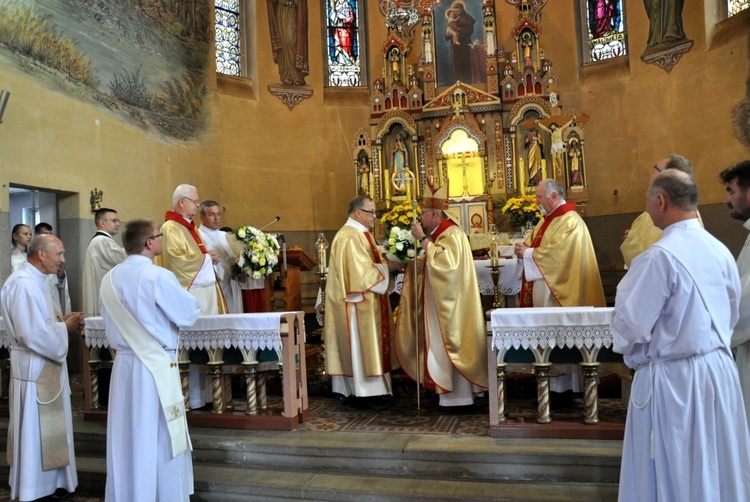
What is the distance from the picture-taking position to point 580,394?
631cm

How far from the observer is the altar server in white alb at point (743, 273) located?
3.59 m

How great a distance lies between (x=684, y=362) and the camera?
3.08m

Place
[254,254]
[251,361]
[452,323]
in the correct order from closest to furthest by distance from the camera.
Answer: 1. [251,361]
2. [452,323]
3. [254,254]

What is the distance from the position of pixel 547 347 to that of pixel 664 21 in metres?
9.05

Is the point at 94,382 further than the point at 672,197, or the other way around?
the point at 94,382

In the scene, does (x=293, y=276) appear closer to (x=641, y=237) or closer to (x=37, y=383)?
(x=37, y=383)

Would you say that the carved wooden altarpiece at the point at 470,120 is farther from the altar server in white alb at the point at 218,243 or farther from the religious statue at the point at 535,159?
the altar server in white alb at the point at 218,243

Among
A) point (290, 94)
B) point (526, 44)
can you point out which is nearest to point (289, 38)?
point (290, 94)

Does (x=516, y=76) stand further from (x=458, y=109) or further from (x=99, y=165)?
(x=99, y=165)

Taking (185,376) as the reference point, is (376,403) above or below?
below

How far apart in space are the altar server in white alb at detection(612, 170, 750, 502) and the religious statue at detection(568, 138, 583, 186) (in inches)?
311

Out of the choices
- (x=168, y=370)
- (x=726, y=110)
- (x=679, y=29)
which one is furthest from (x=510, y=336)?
(x=679, y=29)

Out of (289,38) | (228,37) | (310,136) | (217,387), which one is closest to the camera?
(217,387)

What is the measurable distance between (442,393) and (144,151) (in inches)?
270
